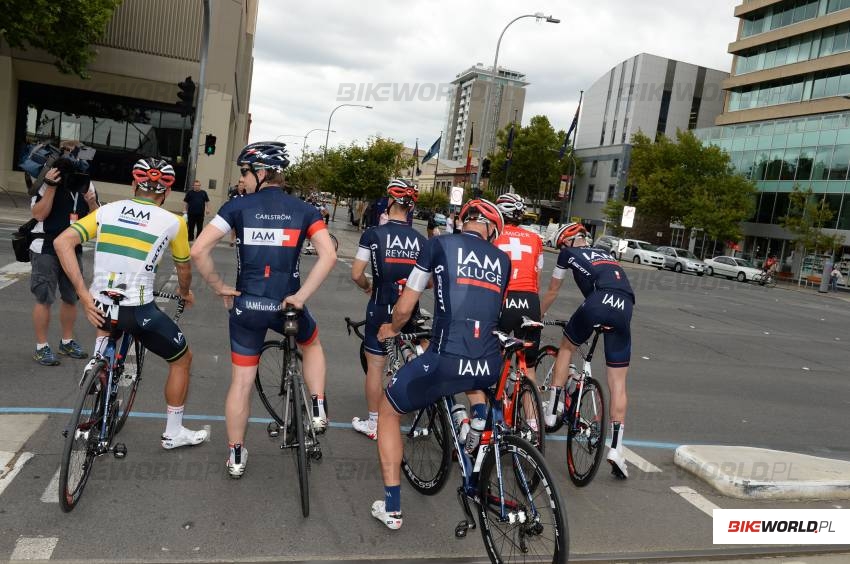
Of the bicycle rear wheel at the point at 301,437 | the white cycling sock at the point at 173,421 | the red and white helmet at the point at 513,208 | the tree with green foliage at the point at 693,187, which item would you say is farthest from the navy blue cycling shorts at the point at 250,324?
the tree with green foliage at the point at 693,187

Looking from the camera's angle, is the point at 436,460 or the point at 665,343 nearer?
the point at 436,460

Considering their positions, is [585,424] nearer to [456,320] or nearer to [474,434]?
[474,434]

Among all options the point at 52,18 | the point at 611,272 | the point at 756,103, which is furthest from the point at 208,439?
the point at 756,103

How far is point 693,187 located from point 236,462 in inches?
1966

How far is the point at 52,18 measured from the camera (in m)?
24.1

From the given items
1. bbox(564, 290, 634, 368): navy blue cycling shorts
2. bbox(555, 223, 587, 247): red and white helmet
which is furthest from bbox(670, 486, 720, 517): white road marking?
bbox(555, 223, 587, 247): red and white helmet

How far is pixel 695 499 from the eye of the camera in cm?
498

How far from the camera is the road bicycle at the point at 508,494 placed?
324 cm

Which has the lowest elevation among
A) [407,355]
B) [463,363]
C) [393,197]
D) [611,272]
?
[407,355]

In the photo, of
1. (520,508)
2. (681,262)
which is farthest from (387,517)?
(681,262)

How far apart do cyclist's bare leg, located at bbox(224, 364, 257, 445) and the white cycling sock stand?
59cm

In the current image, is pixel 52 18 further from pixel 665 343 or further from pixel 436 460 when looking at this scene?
pixel 436 460

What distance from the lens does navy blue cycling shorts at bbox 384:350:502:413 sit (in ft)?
11.9

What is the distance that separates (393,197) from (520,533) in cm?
273
